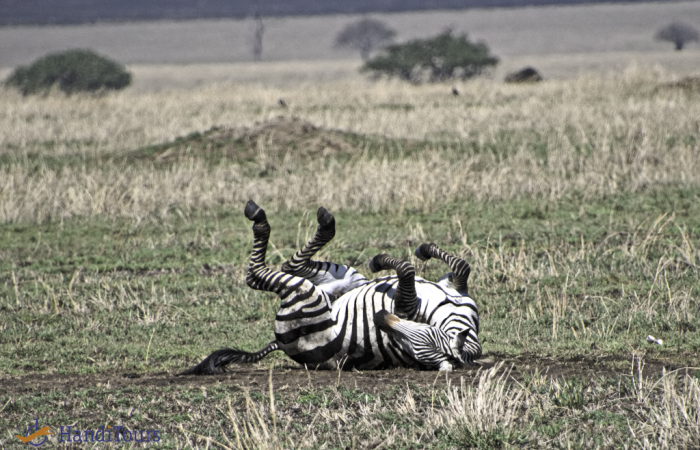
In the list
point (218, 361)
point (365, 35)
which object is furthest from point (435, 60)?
point (365, 35)

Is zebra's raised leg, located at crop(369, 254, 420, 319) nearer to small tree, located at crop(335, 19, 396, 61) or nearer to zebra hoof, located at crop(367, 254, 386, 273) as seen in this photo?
zebra hoof, located at crop(367, 254, 386, 273)

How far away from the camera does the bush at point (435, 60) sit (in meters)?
40.6

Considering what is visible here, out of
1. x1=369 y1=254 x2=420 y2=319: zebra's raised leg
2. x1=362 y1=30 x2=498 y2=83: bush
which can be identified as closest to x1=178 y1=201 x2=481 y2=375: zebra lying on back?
x1=369 y1=254 x2=420 y2=319: zebra's raised leg

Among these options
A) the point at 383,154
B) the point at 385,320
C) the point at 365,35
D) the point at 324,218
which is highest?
the point at 365,35

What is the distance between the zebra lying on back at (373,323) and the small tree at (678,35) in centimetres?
7889

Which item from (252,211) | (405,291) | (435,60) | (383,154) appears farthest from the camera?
(435,60)

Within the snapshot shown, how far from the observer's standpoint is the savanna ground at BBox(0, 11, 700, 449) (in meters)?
4.50

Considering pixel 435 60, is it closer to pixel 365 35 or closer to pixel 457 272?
pixel 457 272

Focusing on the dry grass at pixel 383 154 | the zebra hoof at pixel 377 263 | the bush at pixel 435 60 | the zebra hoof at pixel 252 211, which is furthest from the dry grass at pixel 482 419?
the bush at pixel 435 60

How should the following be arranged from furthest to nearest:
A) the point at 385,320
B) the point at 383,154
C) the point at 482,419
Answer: the point at 383,154 → the point at 385,320 → the point at 482,419

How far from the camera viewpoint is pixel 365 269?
8500mm

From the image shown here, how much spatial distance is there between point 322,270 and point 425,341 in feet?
3.86

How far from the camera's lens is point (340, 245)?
369 inches

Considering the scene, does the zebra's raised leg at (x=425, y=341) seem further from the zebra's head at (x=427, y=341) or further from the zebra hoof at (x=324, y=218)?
the zebra hoof at (x=324, y=218)
